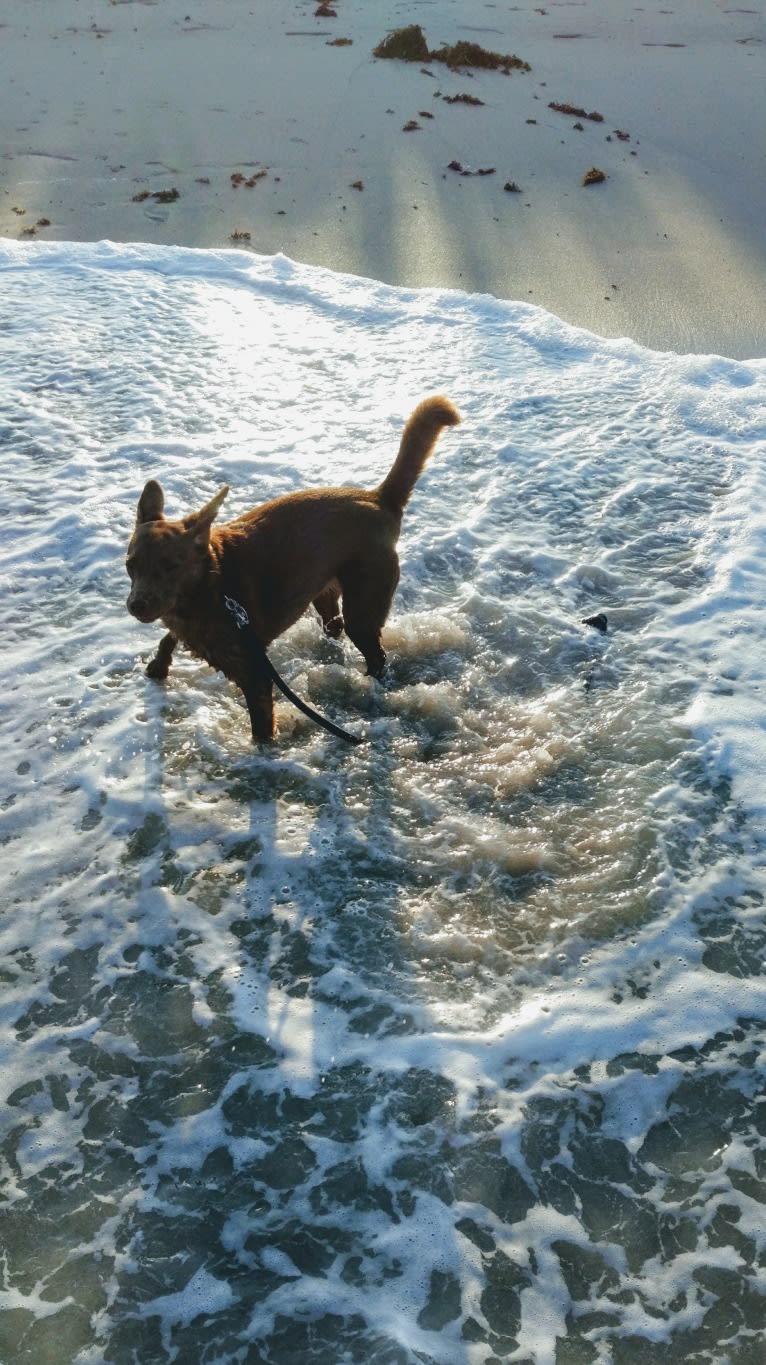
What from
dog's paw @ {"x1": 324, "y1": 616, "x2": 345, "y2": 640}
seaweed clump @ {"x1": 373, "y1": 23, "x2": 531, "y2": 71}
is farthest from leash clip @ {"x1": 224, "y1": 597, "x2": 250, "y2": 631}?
seaweed clump @ {"x1": 373, "y1": 23, "x2": 531, "y2": 71}

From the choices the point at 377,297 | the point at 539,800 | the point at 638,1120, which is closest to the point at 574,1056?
the point at 638,1120

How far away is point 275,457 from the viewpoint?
22.4 feet

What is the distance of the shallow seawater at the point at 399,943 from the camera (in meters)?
2.91

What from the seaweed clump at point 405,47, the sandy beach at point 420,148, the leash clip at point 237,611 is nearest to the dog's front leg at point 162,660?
the leash clip at point 237,611

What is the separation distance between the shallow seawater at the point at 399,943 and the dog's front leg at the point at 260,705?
136 mm

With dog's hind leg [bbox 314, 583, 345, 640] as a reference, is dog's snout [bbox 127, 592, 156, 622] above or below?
above

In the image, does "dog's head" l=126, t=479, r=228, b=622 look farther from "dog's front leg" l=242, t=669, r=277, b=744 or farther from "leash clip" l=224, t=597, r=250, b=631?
"dog's front leg" l=242, t=669, r=277, b=744

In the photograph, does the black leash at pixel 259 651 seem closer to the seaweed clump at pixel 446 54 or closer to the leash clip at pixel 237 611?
the leash clip at pixel 237 611

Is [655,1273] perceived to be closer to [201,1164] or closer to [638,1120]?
[638,1120]

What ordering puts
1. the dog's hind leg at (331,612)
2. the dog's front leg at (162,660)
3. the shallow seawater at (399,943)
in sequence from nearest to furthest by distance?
the shallow seawater at (399,943) → the dog's front leg at (162,660) → the dog's hind leg at (331,612)

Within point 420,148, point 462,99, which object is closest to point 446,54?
point 462,99

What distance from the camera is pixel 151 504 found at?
13.7 ft

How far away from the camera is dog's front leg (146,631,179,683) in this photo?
489 centimetres

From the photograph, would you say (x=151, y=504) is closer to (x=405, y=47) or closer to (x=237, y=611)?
(x=237, y=611)
